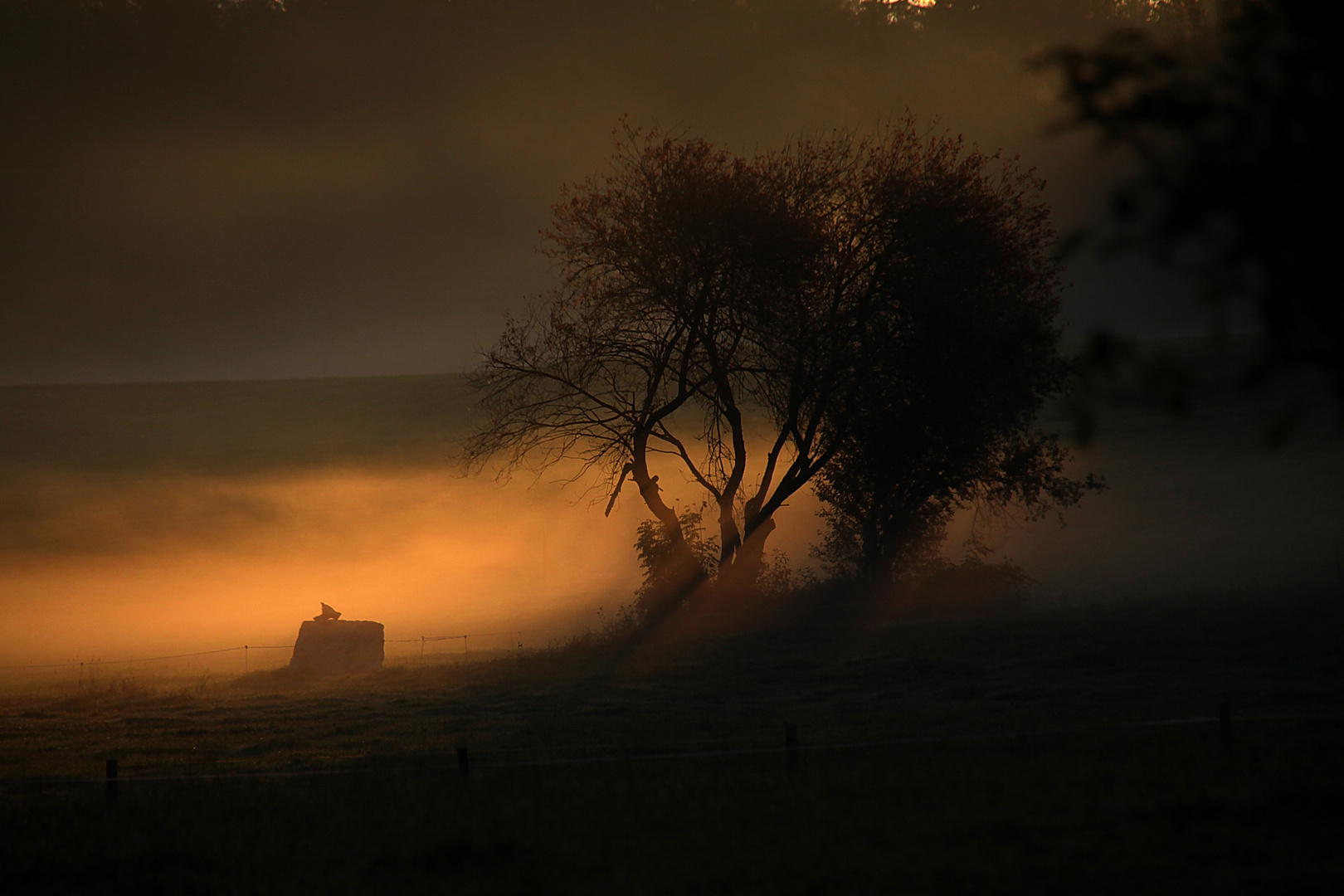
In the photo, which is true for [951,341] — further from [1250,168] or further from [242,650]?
[242,650]

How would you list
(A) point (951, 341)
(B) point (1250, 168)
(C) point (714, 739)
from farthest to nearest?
(A) point (951, 341) → (C) point (714, 739) → (B) point (1250, 168)

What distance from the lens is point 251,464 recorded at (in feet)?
227

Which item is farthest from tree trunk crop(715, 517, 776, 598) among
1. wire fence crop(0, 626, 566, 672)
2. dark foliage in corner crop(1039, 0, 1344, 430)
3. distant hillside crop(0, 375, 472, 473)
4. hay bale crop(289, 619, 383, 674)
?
distant hillside crop(0, 375, 472, 473)

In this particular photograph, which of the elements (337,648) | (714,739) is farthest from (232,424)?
(714,739)

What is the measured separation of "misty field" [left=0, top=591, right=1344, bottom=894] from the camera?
8094mm

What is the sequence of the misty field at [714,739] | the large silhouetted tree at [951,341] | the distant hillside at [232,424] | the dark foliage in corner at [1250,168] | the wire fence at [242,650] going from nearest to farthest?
the dark foliage in corner at [1250,168]
the misty field at [714,739]
the large silhouetted tree at [951,341]
the wire fence at [242,650]
the distant hillside at [232,424]

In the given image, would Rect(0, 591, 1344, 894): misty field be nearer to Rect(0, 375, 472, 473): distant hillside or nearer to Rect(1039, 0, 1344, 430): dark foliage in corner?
Rect(1039, 0, 1344, 430): dark foliage in corner

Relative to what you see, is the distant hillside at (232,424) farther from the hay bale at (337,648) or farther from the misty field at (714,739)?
the hay bale at (337,648)

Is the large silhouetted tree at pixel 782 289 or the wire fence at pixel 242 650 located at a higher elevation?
the large silhouetted tree at pixel 782 289

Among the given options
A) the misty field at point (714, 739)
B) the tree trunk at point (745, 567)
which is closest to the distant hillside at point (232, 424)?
the misty field at point (714, 739)

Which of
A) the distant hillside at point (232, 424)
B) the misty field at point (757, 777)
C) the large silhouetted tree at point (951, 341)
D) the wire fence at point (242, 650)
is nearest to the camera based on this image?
the misty field at point (757, 777)

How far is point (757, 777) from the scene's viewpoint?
11.5m

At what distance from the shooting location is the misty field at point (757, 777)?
26.6 feet

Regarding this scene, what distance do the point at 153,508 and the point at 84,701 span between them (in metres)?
39.4
